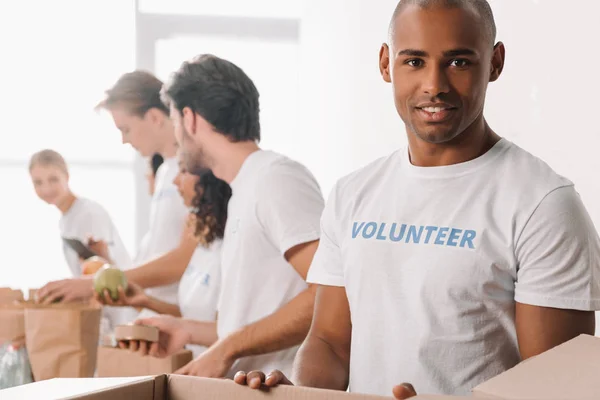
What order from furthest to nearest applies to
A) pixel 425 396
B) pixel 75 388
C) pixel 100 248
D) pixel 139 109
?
pixel 100 248
pixel 139 109
pixel 75 388
pixel 425 396

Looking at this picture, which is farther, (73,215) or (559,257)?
(73,215)

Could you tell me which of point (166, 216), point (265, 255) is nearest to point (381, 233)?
point (265, 255)

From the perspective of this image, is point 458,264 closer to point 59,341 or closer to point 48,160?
point 59,341

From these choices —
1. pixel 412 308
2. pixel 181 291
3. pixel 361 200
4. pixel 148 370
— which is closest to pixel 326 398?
pixel 412 308

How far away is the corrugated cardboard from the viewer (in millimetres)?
1644

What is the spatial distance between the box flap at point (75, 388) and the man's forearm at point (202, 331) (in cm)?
104

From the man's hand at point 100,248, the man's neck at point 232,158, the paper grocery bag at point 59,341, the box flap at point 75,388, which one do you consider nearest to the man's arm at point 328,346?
the box flap at point 75,388

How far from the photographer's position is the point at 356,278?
3.90 ft

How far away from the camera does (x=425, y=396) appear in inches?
26.2

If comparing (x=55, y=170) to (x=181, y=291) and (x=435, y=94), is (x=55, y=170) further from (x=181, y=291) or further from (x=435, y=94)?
(x=435, y=94)

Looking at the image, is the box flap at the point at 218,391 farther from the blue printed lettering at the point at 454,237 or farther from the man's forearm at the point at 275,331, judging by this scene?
the man's forearm at the point at 275,331

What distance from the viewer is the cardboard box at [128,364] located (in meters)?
1.61

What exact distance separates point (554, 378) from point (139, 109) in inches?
90.2

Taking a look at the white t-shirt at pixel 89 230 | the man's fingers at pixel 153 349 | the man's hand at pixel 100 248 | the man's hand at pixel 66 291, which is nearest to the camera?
the man's fingers at pixel 153 349
